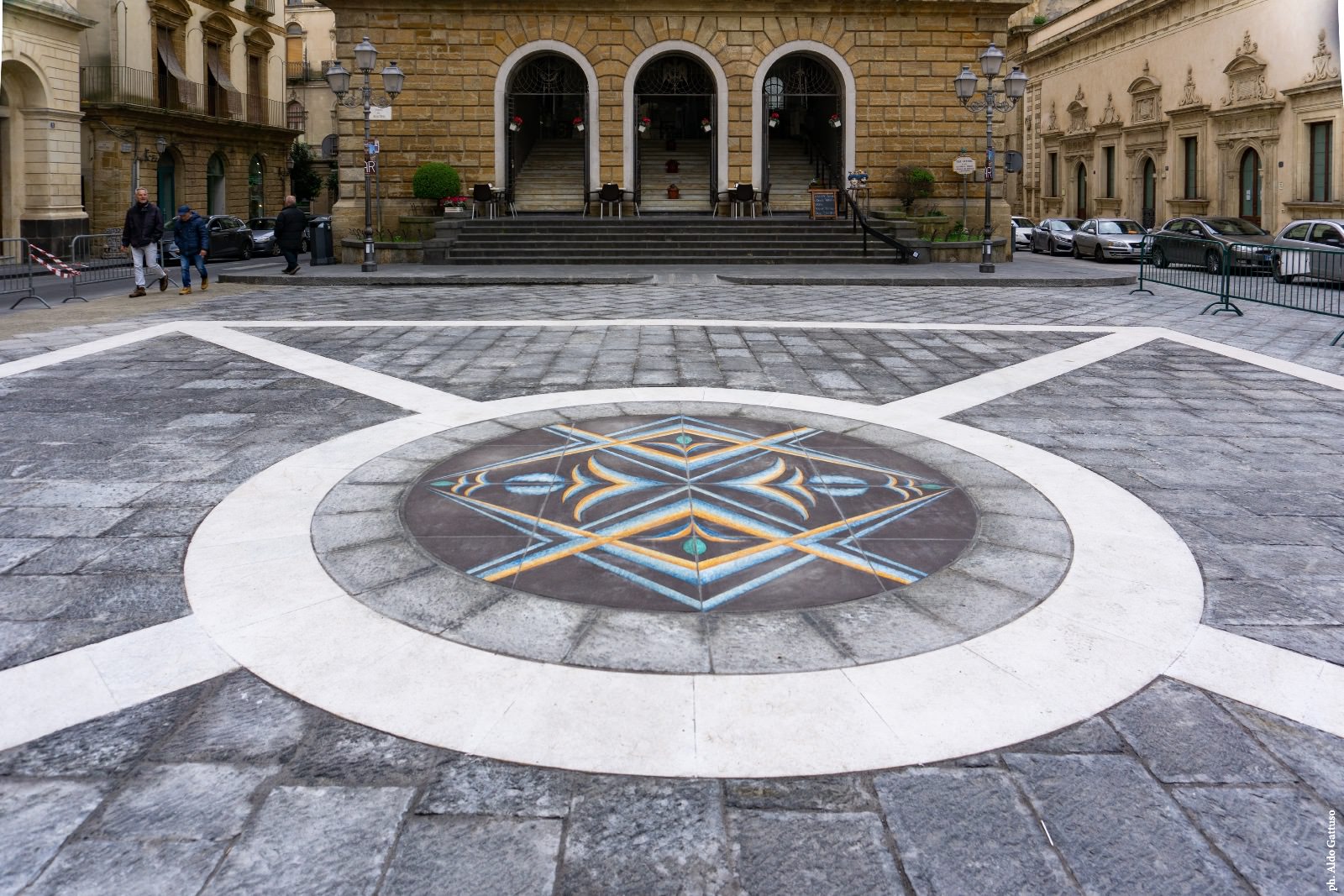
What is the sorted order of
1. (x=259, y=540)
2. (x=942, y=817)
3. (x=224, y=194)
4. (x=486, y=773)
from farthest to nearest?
(x=224, y=194) → (x=259, y=540) → (x=486, y=773) → (x=942, y=817)

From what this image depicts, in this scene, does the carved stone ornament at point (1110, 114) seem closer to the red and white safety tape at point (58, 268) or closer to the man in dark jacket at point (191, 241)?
the man in dark jacket at point (191, 241)

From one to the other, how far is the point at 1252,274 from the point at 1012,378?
10643mm

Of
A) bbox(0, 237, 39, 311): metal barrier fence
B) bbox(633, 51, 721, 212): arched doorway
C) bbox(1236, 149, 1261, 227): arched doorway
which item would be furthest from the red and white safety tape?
bbox(1236, 149, 1261, 227): arched doorway

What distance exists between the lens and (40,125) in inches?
1099

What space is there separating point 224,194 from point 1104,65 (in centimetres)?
3041

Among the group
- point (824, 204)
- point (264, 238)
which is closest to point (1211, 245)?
point (824, 204)

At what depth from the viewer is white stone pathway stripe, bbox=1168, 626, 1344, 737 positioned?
345 centimetres

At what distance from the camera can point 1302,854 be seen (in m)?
2.72

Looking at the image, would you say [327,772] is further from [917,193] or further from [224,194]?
[224,194]

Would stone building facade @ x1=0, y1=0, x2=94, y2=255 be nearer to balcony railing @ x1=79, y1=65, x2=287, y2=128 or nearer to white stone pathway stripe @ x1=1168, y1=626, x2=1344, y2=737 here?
balcony railing @ x1=79, y1=65, x2=287, y2=128

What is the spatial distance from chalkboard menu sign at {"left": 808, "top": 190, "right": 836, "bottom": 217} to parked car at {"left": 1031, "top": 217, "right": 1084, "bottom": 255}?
8681mm

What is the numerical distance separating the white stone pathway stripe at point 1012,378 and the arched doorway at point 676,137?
1675 cm

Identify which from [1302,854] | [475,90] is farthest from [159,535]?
[475,90]

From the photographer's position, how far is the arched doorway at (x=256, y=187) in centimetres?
3975
